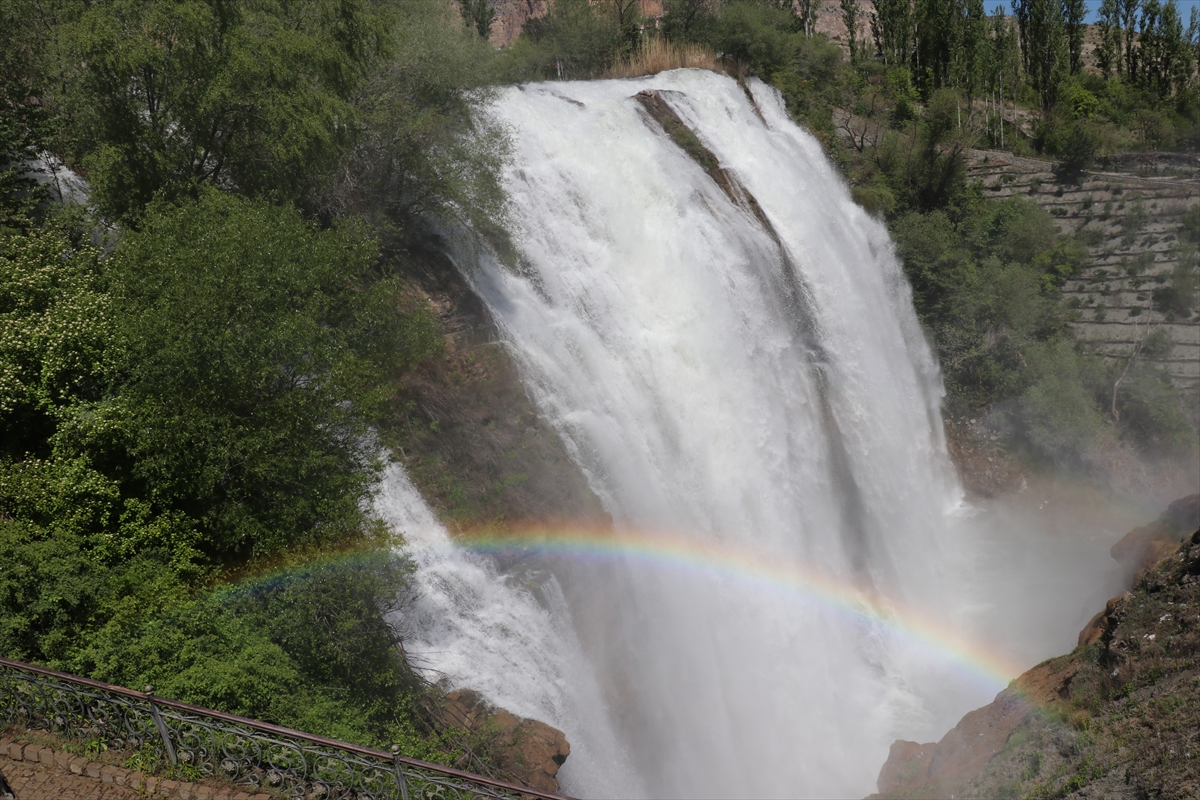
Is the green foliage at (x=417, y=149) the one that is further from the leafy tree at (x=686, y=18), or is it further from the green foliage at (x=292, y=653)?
the leafy tree at (x=686, y=18)

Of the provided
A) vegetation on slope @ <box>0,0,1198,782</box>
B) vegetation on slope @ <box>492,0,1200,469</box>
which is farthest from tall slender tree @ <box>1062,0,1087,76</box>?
vegetation on slope @ <box>0,0,1198,782</box>

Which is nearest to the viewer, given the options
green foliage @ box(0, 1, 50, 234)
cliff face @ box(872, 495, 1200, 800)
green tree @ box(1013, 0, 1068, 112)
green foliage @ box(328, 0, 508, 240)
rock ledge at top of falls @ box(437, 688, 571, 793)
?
cliff face @ box(872, 495, 1200, 800)

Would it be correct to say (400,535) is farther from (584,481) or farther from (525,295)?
(525,295)

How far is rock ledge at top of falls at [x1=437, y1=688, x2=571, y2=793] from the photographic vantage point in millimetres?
11578

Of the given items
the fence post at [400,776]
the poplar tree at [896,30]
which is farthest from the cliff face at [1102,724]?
the poplar tree at [896,30]

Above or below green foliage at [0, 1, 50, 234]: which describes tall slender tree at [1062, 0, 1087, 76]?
above

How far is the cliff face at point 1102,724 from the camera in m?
9.15

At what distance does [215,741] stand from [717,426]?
41.0 feet

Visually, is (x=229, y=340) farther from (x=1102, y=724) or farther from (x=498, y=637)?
(x=1102, y=724)

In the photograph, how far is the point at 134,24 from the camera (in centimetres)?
1416

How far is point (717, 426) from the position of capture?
717 inches

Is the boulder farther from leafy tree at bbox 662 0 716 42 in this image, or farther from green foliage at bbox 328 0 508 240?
leafy tree at bbox 662 0 716 42

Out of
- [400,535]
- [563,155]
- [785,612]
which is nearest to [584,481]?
[400,535]

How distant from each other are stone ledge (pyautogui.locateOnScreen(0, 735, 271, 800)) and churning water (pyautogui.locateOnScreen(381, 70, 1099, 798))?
4614mm
